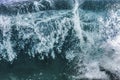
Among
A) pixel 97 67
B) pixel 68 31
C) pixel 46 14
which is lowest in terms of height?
pixel 97 67

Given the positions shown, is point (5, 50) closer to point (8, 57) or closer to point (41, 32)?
point (8, 57)

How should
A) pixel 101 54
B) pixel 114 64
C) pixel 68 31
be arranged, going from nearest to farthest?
1. pixel 114 64
2. pixel 101 54
3. pixel 68 31

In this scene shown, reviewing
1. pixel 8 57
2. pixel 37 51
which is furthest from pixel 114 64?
pixel 8 57

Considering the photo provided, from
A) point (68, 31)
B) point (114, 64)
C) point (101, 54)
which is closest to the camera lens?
point (114, 64)

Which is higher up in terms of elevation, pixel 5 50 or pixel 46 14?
pixel 46 14

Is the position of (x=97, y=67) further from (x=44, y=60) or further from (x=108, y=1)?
(x=108, y=1)

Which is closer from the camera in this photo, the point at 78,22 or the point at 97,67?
the point at 97,67
